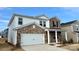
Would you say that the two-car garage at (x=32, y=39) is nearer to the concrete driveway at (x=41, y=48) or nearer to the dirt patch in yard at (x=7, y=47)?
the concrete driveway at (x=41, y=48)

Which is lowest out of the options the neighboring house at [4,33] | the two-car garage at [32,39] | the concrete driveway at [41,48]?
the concrete driveway at [41,48]

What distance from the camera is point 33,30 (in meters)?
4.16

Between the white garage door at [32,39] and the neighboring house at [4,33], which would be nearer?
the neighboring house at [4,33]

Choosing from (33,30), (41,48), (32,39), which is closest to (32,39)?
(32,39)

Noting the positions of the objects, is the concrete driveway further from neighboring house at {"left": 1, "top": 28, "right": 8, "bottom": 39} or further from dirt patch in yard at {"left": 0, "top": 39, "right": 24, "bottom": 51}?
neighboring house at {"left": 1, "top": 28, "right": 8, "bottom": 39}

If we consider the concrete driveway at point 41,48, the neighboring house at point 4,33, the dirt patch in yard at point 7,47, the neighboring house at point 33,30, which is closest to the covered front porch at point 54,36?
the neighboring house at point 33,30

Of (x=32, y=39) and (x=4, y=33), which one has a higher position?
(x=4, y=33)

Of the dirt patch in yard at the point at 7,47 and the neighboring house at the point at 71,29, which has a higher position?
the neighboring house at the point at 71,29

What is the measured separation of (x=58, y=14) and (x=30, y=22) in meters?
0.67

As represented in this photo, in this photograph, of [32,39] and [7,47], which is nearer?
[7,47]

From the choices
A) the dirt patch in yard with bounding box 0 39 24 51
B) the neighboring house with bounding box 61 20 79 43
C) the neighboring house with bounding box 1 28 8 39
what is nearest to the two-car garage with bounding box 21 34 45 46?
the dirt patch in yard with bounding box 0 39 24 51

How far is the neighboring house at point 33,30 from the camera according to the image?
4004mm

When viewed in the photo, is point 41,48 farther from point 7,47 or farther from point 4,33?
point 4,33

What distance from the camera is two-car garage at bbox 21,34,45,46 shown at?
4109mm
